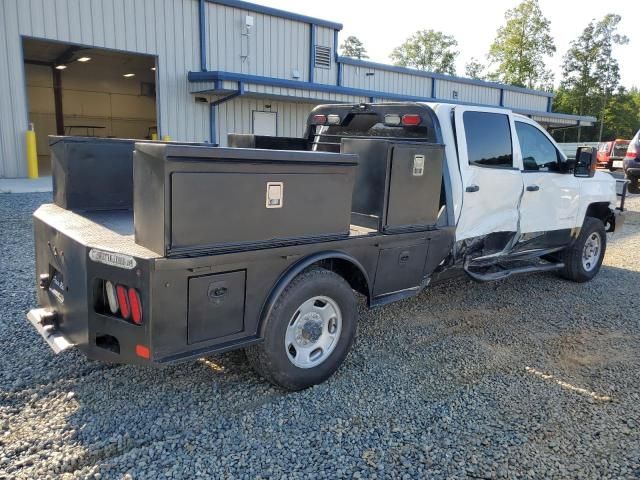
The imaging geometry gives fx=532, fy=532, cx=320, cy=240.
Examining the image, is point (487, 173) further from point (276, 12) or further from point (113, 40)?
point (276, 12)

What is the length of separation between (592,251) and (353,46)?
270 ft

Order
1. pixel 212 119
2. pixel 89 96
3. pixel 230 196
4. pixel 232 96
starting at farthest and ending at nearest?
1. pixel 89 96
2. pixel 212 119
3. pixel 232 96
4. pixel 230 196

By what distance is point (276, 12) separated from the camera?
19188 mm

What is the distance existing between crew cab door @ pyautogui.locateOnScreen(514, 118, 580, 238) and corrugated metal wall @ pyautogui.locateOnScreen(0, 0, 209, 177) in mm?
13678

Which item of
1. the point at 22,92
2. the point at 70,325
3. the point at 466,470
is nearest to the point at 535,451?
the point at 466,470

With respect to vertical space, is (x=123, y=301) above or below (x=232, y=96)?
below

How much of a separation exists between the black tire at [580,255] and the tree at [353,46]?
80.6m

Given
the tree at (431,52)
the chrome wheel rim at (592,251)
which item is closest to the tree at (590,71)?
the tree at (431,52)

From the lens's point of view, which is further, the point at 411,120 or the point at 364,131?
the point at 364,131

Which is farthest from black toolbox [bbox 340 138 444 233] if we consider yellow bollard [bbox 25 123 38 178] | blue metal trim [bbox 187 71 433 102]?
yellow bollard [bbox 25 123 38 178]

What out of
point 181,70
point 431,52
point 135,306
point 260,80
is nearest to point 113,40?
point 181,70

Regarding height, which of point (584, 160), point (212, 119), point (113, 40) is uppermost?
point (113, 40)

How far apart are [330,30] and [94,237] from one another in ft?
65.1

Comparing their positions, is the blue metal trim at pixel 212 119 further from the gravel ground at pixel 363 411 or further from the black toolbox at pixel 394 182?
the black toolbox at pixel 394 182
